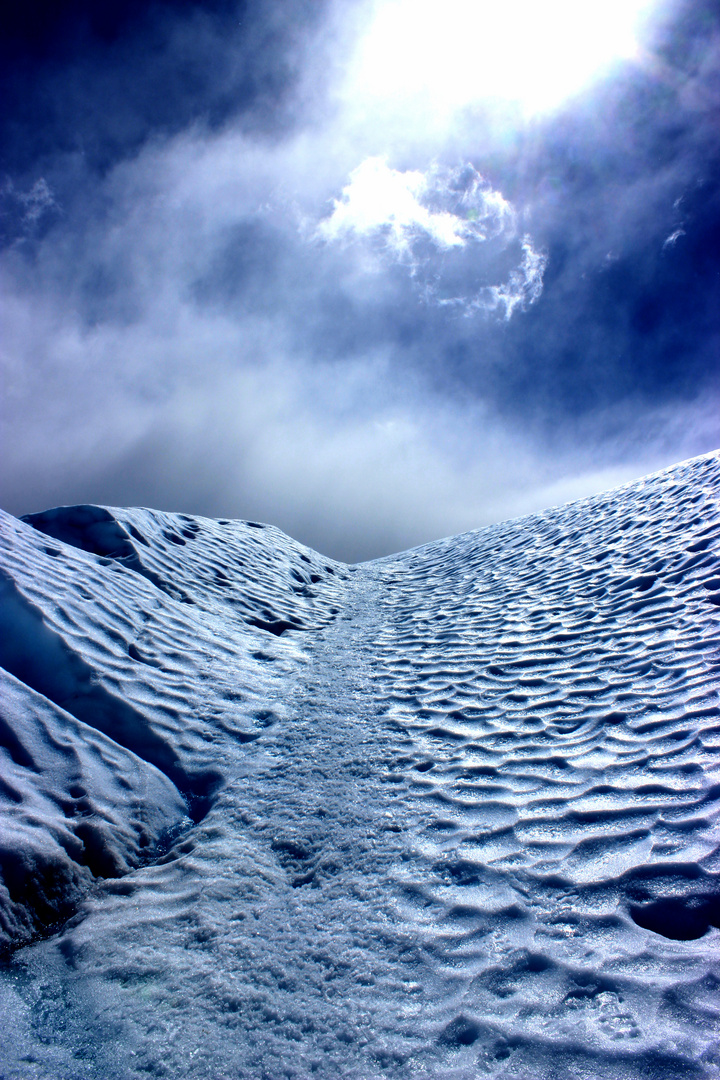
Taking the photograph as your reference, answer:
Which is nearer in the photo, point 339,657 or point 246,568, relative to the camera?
point 339,657

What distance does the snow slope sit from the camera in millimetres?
1980

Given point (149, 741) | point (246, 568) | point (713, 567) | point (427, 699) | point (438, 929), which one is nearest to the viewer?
point (438, 929)

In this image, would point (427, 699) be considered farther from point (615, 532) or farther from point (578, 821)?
point (615, 532)

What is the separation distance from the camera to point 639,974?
2025mm

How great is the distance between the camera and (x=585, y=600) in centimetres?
673

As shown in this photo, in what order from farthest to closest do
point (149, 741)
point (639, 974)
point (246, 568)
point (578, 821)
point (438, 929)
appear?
point (246, 568)
point (149, 741)
point (578, 821)
point (438, 929)
point (639, 974)

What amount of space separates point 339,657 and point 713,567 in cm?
458

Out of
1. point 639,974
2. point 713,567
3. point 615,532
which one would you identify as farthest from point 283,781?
point 615,532

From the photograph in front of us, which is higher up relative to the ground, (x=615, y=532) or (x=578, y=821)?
(x=615, y=532)

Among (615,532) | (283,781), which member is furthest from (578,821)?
(615,532)

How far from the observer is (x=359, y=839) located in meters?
3.25

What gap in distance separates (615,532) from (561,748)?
6.08 metres

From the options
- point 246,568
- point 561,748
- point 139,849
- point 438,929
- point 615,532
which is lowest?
point 139,849

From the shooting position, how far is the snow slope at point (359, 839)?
198 centimetres
